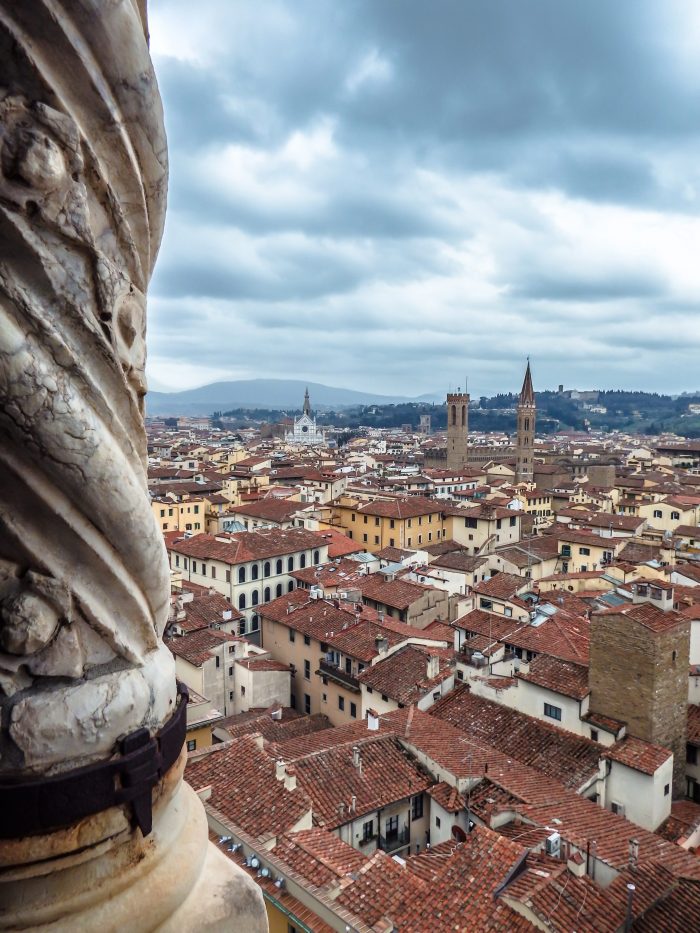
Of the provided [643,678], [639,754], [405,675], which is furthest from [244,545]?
[639,754]

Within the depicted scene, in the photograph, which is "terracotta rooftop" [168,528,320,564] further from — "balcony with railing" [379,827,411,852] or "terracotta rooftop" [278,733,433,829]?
"balcony with railing" [379,827,411,852]

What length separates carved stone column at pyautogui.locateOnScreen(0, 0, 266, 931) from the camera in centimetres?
148

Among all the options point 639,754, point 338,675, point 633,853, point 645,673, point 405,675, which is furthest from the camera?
point 338,675

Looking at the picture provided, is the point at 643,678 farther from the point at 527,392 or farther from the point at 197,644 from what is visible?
the point at 527,392

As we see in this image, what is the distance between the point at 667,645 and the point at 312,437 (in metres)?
153

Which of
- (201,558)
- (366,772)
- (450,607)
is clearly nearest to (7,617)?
(366,772)

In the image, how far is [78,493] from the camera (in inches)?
61.7

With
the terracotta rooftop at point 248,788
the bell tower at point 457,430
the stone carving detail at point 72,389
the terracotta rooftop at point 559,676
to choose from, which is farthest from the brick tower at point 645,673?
the bell tower at point 457,430

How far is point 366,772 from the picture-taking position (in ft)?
46.1

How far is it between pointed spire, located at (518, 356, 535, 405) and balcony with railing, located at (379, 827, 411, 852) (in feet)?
277

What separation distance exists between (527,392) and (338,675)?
267ft

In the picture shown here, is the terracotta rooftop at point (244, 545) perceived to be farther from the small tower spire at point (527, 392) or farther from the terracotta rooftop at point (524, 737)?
the small tower spire at point (527, 392)

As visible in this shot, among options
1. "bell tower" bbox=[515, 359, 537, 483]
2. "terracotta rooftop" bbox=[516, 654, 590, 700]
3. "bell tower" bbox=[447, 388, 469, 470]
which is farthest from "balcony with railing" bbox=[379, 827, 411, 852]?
"bell tower" bbox=[447, 388, 469, 470]

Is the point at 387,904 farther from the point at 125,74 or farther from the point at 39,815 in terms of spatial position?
the point at 125,74
